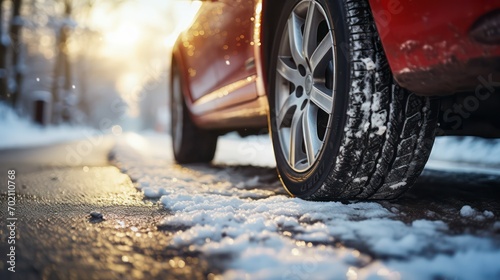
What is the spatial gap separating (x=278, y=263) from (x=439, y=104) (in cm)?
97

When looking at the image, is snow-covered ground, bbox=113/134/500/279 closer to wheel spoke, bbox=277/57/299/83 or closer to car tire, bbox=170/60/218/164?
wheel spoke, bbox=277/57/299/83

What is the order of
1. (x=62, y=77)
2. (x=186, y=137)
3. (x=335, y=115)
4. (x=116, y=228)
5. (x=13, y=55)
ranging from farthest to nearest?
(x=62, y=77), (x=13, y=55), (x=186, y=137), (x=335, y=115), (x=116, y=228)

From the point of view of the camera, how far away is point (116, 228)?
5.11ft

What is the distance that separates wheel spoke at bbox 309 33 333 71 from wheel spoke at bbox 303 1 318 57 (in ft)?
0.17

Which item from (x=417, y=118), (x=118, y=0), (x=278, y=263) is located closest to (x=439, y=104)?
(x=417, y=118)

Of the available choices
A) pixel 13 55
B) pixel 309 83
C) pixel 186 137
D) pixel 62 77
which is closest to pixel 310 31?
pixel 309 83

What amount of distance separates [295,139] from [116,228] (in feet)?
2.94

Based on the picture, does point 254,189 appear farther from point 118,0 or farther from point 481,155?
point 118,0

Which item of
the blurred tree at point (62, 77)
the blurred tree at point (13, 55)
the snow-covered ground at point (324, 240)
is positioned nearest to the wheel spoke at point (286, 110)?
the snow-covered ground at point (324, 240)

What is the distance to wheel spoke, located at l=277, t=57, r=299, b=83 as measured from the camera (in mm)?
2066

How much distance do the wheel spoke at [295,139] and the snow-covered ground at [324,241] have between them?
0.72 ft

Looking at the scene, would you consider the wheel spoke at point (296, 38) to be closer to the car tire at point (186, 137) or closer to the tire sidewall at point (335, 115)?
the tire sidewall at point (335, 115)

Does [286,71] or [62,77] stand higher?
[62,77]

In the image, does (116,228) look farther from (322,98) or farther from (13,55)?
(13,55)
